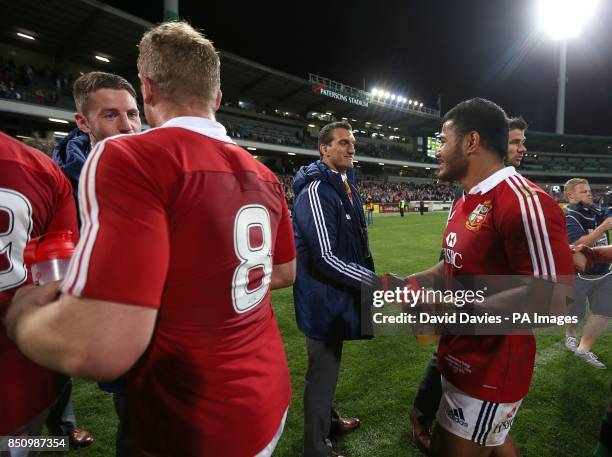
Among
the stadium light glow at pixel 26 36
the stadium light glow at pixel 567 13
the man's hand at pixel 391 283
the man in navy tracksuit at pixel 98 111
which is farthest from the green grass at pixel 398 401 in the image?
the stadium light glow at pixel 567 13

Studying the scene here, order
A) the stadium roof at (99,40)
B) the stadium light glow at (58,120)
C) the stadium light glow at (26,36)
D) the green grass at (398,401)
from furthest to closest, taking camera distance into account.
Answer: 1. the stadium light glow at (26,36)
2. the stadium light glow at (58,120)
3. the stadium roof at (99,40)
4. the green grass at (398,401)

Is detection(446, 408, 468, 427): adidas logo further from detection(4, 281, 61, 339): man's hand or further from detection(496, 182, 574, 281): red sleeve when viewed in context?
detection(4, 281, 61, 339): man's hand

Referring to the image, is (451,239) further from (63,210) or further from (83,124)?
(83,124)

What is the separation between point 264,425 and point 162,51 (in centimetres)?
130

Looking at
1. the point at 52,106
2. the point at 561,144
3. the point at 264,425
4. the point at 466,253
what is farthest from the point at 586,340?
the point at 561,144

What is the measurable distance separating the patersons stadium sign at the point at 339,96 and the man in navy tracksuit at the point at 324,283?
117 feet

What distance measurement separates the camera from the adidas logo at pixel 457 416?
5.68 feet

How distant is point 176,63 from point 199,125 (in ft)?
0.71

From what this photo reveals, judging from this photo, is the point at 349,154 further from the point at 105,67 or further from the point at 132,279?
the point at 105,67

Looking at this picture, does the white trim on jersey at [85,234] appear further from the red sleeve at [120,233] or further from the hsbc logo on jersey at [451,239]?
the hsbc logo on jersey at [451,239]

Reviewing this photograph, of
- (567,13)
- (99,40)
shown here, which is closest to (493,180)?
(99,40)

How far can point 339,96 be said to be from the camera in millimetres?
37875

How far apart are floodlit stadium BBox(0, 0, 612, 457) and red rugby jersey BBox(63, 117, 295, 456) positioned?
0.55 feet

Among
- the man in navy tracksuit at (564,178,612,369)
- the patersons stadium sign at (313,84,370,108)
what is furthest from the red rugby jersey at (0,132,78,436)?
the patersons stadium sign at (313,84,370,108)
